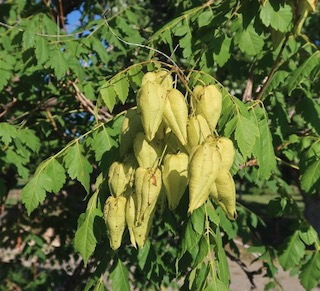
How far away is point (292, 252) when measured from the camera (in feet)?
8.14

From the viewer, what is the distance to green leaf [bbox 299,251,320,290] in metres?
2.32

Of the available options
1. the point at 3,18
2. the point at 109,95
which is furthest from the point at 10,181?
the point at 109,95

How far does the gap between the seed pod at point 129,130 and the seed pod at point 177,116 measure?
141 millimetres

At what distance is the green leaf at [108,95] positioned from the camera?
1.89 meters

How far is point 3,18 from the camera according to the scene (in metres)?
3.70

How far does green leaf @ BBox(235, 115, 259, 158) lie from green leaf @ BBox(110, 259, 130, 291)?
71 centimetres

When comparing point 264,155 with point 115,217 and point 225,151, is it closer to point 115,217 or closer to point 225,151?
point 225,151

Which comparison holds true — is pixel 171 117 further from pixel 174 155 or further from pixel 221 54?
pixel 221 54

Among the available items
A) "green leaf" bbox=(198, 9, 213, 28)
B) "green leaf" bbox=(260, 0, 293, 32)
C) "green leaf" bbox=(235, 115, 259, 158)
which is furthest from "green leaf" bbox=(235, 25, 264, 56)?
"green leaf" bbox=(235, 115, 259, 158)

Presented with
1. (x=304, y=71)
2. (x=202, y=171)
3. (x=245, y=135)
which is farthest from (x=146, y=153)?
(x=304, y=71)

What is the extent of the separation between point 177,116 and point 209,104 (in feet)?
0.41

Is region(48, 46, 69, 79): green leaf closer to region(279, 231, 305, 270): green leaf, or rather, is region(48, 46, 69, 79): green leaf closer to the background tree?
the background tree

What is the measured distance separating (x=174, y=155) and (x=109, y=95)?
1.93 feet

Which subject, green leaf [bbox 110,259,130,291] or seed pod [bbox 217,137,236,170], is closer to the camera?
seed pod [bbox 217,137,236,170]
